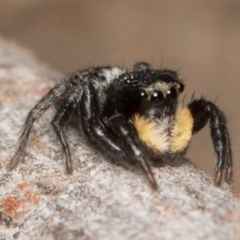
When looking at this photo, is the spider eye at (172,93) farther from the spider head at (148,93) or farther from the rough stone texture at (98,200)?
the rough stone texture at (98,200)

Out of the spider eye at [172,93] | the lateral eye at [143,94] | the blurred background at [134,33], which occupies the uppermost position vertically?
the spider eye at [172,93]

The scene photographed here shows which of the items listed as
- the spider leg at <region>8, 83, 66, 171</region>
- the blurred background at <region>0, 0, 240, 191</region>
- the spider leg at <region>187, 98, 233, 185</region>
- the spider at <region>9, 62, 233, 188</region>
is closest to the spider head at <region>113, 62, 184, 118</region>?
the spider at <region>9, 62, 233, 188</region>

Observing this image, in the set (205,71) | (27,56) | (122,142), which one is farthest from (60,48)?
(122,142)

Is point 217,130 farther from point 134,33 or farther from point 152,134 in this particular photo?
point 134,33

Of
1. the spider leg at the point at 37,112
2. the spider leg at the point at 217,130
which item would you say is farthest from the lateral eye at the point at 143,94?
the spider leg at the point at 37,112

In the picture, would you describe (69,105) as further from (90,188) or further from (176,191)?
(176,191)

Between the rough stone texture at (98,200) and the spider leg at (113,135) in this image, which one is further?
the spider leg at (113,135)

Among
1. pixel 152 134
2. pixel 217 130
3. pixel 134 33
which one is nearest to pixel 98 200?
pixel 152 134
